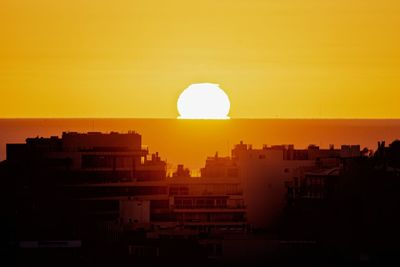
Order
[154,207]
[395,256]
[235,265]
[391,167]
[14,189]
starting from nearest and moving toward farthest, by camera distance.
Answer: [395,256], [235,265], [391,167], [14,189], [154,207]

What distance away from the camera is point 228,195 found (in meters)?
111

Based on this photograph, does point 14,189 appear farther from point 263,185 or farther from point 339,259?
point 339,259

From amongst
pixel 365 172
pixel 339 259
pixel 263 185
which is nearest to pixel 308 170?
pixel 263 185

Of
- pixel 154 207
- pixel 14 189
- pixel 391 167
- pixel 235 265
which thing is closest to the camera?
pixel 235 265

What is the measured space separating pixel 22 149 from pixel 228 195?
12169 millimetres

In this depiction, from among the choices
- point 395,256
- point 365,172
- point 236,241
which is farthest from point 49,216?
point 395,256

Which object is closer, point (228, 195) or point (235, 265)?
point (235, 265)

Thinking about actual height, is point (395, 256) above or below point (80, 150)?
below

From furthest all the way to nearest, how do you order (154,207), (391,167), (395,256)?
(154,207)
(391,167)
(395,256)

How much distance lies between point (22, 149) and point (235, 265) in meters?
31.5

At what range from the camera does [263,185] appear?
352ft

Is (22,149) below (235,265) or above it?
above

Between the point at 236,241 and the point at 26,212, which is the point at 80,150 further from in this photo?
the point at 236,241

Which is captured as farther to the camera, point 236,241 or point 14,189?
point 14,189
